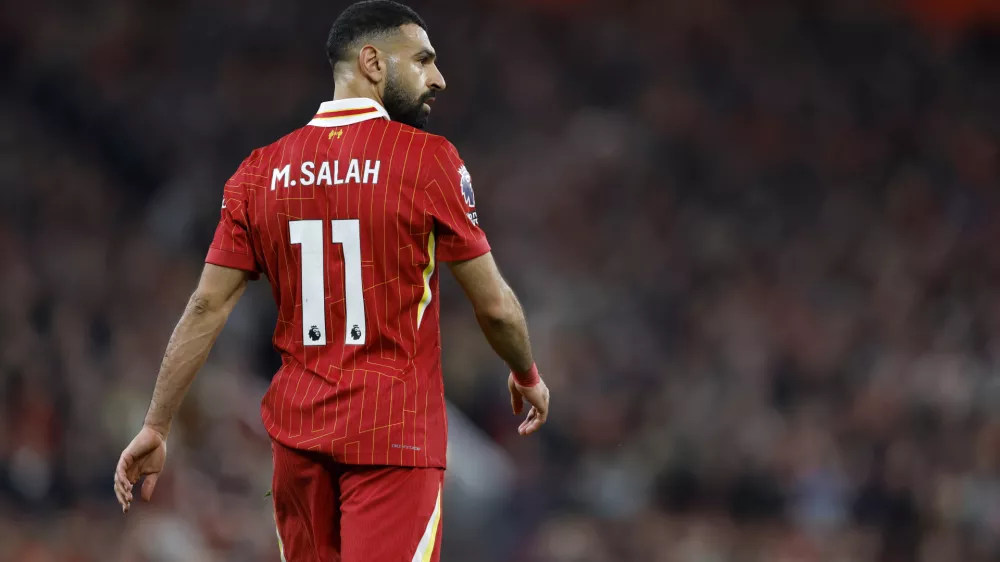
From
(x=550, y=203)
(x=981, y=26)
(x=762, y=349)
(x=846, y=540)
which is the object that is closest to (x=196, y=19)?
(x=550, y=203)

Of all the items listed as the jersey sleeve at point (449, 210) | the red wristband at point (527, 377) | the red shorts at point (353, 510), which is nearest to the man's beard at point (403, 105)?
the jersey sleeve at point (449, 210)

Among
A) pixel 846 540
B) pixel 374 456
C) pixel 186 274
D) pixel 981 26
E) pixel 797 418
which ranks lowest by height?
pixel 846 540

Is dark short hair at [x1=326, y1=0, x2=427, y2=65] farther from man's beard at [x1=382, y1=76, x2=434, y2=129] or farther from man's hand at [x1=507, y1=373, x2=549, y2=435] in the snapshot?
man's hand at [x1=507, y1=373, x2=549, y2=435]

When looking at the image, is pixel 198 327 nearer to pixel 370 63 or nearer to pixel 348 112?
pixel 348 112

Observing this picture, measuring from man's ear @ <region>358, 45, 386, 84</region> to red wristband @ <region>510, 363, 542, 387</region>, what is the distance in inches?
33.0

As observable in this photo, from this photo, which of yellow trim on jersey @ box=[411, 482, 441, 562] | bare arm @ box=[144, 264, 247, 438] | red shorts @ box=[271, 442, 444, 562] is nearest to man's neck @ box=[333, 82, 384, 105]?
bare arm @ box=[144, 264, 247, 438]

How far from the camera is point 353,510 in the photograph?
114 inches

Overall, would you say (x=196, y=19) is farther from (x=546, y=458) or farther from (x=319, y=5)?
(x=546, y=458)

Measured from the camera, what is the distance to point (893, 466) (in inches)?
302

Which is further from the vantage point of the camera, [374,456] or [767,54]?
[767,54]

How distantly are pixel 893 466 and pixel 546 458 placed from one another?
7.32ft

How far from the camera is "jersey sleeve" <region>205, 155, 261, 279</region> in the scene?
3020 millimetres

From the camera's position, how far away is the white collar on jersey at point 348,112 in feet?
9.87

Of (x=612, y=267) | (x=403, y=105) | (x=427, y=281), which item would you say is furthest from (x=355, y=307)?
(x=612, y=267)
